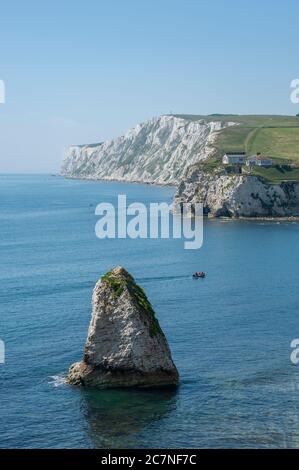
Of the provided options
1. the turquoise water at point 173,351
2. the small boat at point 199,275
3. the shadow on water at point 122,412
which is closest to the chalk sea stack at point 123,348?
the shadow on water at point 122,412

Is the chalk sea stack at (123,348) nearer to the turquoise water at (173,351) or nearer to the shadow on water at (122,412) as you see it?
the shadow on water at (122,412)

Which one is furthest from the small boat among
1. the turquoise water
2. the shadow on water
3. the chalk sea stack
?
the shadow on water

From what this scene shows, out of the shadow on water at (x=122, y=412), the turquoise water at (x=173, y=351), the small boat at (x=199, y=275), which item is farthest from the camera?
the small boat at (x=199, y=275)

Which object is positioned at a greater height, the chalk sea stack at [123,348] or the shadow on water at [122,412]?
the chalk sea stack at [123,348]

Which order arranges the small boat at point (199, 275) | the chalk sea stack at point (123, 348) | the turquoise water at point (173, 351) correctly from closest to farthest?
the turquoise water at point (173, 351) < the chalk sea stack at point (123, 348) < the small boat at point (199, 275)

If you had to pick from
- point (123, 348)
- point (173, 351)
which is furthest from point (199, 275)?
point (123, 348)

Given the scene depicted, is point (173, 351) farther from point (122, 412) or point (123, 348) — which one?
point (122, 412)

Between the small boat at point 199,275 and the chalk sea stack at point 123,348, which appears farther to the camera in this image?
the small boat at point 199,275
